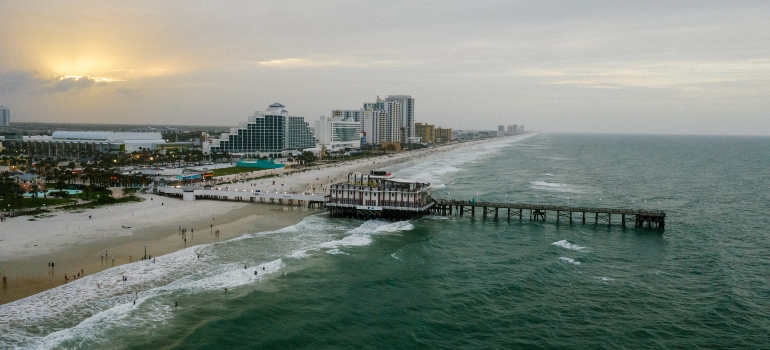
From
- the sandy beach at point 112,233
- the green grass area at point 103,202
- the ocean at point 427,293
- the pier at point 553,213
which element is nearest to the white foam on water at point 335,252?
the ocean at point 427,293

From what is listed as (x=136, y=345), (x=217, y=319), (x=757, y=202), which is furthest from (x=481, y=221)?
(x=757, y=202)

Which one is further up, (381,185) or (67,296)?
(381,185)

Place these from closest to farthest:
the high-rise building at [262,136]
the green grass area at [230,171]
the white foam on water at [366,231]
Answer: the white foam on water at [366,231], the green grass area at [230,171], the high-rise building at [262,136]

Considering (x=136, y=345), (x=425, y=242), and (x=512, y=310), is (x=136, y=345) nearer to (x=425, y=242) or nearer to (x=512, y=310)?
(x=512, y=310)

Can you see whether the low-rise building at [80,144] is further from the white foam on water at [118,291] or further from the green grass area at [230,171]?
the white foam on water at [118,291]

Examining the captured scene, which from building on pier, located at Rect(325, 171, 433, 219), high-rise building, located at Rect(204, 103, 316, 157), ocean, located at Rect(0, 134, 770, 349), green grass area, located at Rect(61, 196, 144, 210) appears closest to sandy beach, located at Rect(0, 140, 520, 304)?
green grass area, located at Rect(61, 196, 144, 210)

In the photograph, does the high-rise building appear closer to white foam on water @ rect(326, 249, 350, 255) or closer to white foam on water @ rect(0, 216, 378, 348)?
white foam on water @ rect(0, 216, 378, 348)

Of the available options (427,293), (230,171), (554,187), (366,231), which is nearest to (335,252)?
(366,231)
